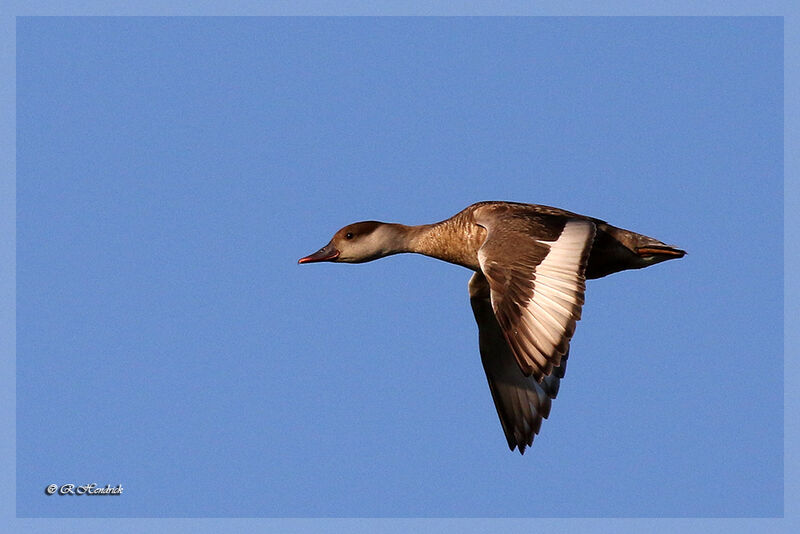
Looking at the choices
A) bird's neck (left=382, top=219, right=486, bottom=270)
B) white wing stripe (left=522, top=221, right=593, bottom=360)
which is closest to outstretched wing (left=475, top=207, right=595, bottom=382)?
white wing stripe (left=522, top=221, right=593, bottom=360)

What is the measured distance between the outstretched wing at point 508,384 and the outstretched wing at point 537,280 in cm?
198

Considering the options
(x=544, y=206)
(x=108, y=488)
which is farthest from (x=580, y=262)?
(x=108, y=488)

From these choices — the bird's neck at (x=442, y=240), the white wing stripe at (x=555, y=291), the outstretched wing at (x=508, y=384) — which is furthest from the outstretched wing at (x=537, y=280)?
the outstretched wing at (x=508, y=384)

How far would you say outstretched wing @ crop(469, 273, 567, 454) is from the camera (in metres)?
12.5

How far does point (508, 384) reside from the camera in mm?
12734

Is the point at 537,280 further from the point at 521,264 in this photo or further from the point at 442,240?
the point at 442,240

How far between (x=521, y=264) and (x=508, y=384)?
315cm

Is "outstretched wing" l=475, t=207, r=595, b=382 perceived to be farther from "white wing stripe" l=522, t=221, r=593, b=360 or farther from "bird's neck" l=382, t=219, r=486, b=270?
"bird's neck" l=382, t=219, r=486, b=270

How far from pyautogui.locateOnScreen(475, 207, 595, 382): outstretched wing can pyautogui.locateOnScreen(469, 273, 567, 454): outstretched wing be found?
198cm

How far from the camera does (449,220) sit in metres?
12.0

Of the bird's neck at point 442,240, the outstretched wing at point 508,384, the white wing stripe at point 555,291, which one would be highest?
the bird's neck at point 442,240

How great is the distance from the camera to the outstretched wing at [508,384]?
1254cm

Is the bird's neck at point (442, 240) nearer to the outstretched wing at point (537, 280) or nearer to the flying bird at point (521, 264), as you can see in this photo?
the flying bird at point (521, 264)

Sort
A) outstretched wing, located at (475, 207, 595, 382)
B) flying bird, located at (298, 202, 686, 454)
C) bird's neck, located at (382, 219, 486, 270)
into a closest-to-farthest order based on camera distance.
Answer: outstretched wing, located at (475, 207, 595, 382)
flying bird, located at (298, 202, 686, 454)
bird's neck, located at (382, 219, 486, 270)
